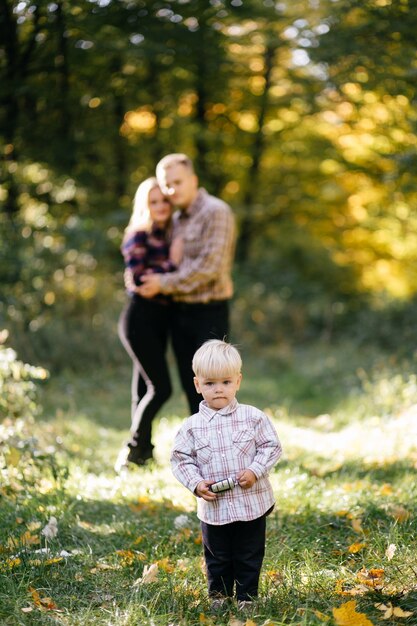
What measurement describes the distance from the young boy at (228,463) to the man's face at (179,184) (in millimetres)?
1988

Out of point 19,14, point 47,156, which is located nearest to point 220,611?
point 19,14

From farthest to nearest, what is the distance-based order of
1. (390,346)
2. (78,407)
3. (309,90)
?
(309,90)
(390,346)
(78,407)

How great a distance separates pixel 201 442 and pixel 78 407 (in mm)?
4945

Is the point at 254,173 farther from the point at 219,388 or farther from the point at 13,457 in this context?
the point at 219,388

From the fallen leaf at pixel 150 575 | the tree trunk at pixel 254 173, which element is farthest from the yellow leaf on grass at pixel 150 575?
the tree trunk at pixel 254 173

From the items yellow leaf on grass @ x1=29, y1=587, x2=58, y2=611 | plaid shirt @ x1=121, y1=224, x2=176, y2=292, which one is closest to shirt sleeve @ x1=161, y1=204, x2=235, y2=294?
plaid shirt @ x1=121, y1=224, x2=176, y2=292

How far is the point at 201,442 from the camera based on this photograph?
109 inches

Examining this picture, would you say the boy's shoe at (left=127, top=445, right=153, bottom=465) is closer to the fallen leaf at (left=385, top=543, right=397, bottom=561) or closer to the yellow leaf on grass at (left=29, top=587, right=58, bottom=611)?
the yellow leaf on grass at (left=29, top=587, right=58, bottom=611)

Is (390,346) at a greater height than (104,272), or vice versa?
(104,272)

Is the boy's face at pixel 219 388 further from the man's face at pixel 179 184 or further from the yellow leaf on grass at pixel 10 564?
the man's face at pixel 179 184

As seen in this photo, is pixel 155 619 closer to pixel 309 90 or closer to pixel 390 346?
pixel 390 346

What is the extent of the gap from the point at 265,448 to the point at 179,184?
2.29 m

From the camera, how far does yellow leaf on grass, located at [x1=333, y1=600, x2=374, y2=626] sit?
2502 millimetres

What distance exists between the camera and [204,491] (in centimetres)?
265
